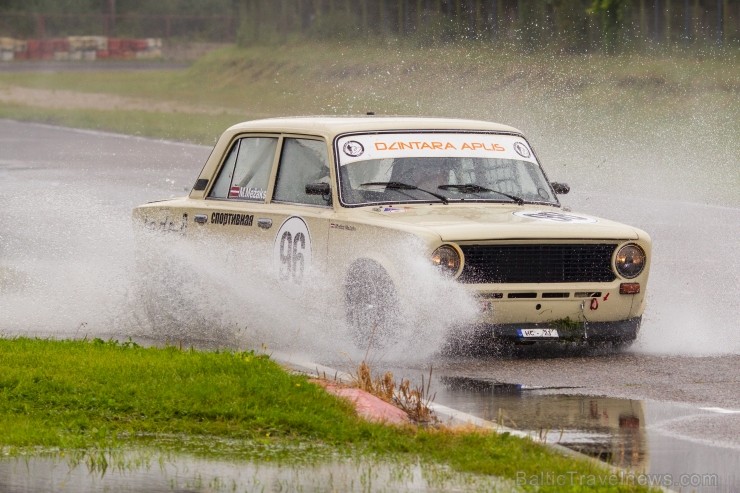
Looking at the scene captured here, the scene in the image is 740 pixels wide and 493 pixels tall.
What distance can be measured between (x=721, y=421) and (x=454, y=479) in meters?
2.14

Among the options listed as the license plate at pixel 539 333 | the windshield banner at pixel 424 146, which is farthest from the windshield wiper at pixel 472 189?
the license plate at pixel 539 333

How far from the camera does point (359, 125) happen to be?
11.9m

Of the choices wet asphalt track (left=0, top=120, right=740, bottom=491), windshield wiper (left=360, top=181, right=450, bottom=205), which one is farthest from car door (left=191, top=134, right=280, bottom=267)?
wet asphalt track (left=0, top=120, right=740, bottom=491)

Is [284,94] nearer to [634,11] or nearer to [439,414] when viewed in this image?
[634,11]

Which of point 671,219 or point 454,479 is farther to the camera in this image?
point 671,219

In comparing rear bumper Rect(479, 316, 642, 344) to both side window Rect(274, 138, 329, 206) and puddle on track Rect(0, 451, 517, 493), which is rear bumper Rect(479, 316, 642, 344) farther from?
puddle on track Rect(0, 451, 517, 493)

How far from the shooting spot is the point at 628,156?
29.7 meters

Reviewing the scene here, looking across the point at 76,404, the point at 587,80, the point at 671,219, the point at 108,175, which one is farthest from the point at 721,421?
the point at 587,80

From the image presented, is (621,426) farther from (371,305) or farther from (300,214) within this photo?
(300,214)

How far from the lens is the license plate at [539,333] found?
10.7 meters

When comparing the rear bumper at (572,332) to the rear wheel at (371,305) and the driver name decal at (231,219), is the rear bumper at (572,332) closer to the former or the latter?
the rear wheel at (371,305)

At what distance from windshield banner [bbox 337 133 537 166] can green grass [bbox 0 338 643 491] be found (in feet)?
8.59

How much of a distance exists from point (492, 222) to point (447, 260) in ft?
1.70

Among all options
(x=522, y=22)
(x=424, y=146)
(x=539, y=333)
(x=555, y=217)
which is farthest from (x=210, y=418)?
(x=522, y=22)
